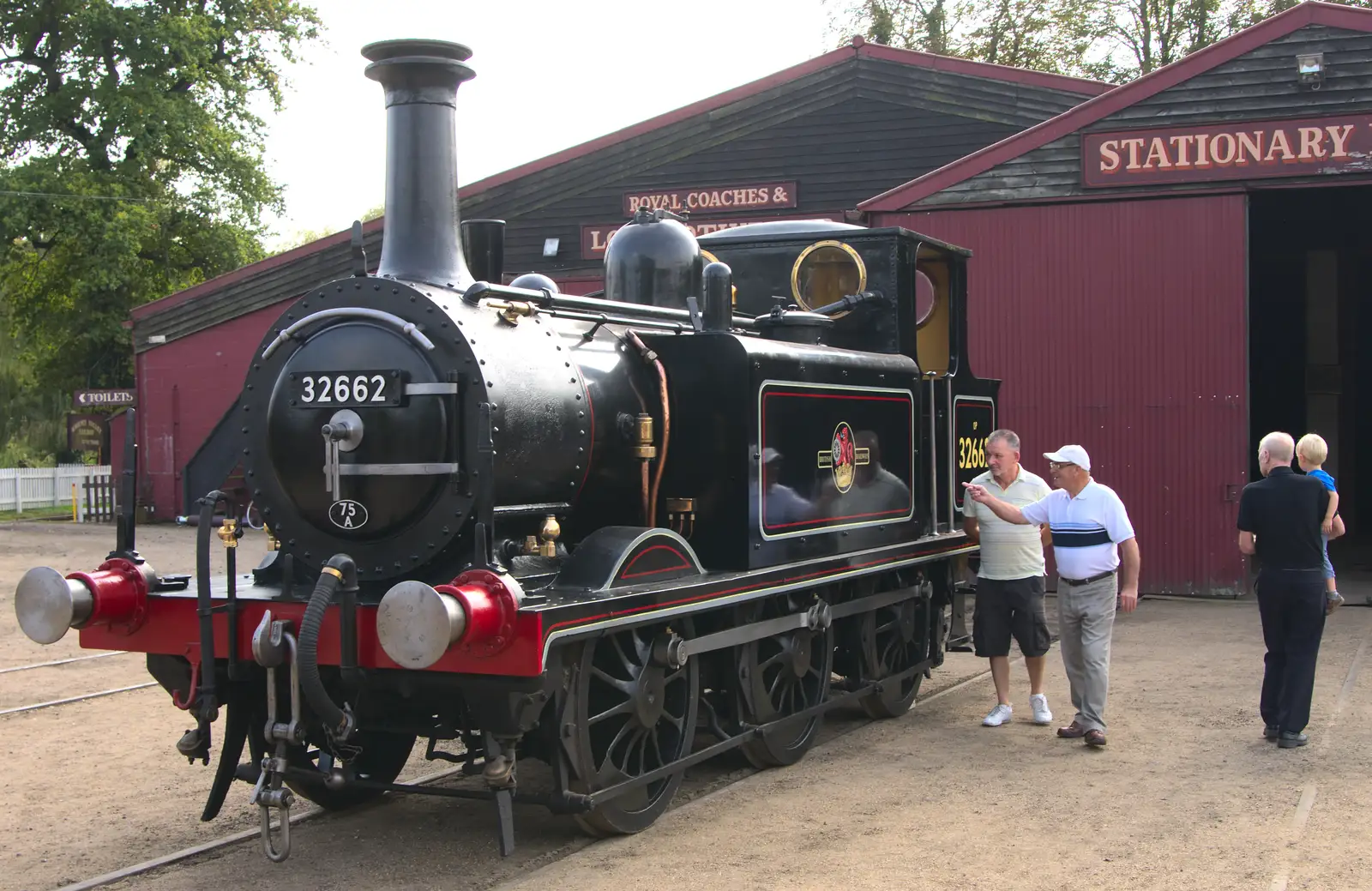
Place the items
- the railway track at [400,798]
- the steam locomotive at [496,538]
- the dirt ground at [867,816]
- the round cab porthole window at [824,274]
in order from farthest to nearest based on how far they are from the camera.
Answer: the round cab porthole window at [824,274] → the railway track at [400,798] → the dirt ground at [867,816] → the steam locomotive at [496,538]

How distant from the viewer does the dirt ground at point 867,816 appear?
4766mm

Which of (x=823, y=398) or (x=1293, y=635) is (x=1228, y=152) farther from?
(x=823, y=398)

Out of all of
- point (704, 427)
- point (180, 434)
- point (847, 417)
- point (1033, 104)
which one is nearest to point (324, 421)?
point (704, 427)

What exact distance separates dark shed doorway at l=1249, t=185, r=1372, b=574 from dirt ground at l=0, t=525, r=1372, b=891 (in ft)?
39.7

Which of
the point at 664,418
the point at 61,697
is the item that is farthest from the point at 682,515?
the point at 61,697

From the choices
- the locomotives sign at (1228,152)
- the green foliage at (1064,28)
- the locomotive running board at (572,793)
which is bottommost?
the locomotive running board at (572,793)

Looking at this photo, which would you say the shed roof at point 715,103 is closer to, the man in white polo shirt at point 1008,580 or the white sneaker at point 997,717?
the man in white polo shirt at point 1008,580

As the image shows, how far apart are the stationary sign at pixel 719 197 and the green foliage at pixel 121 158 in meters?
13.5

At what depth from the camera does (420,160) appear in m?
5.27

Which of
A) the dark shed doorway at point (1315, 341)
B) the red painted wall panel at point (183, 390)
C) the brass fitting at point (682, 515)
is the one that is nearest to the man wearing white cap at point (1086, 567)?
the brass fitting at point (682, 515)

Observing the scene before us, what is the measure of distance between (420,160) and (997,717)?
4234 mm

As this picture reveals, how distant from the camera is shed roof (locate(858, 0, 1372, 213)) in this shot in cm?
1173

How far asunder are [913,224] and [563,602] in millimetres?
9383

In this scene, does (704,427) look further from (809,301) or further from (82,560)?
(82,560)
